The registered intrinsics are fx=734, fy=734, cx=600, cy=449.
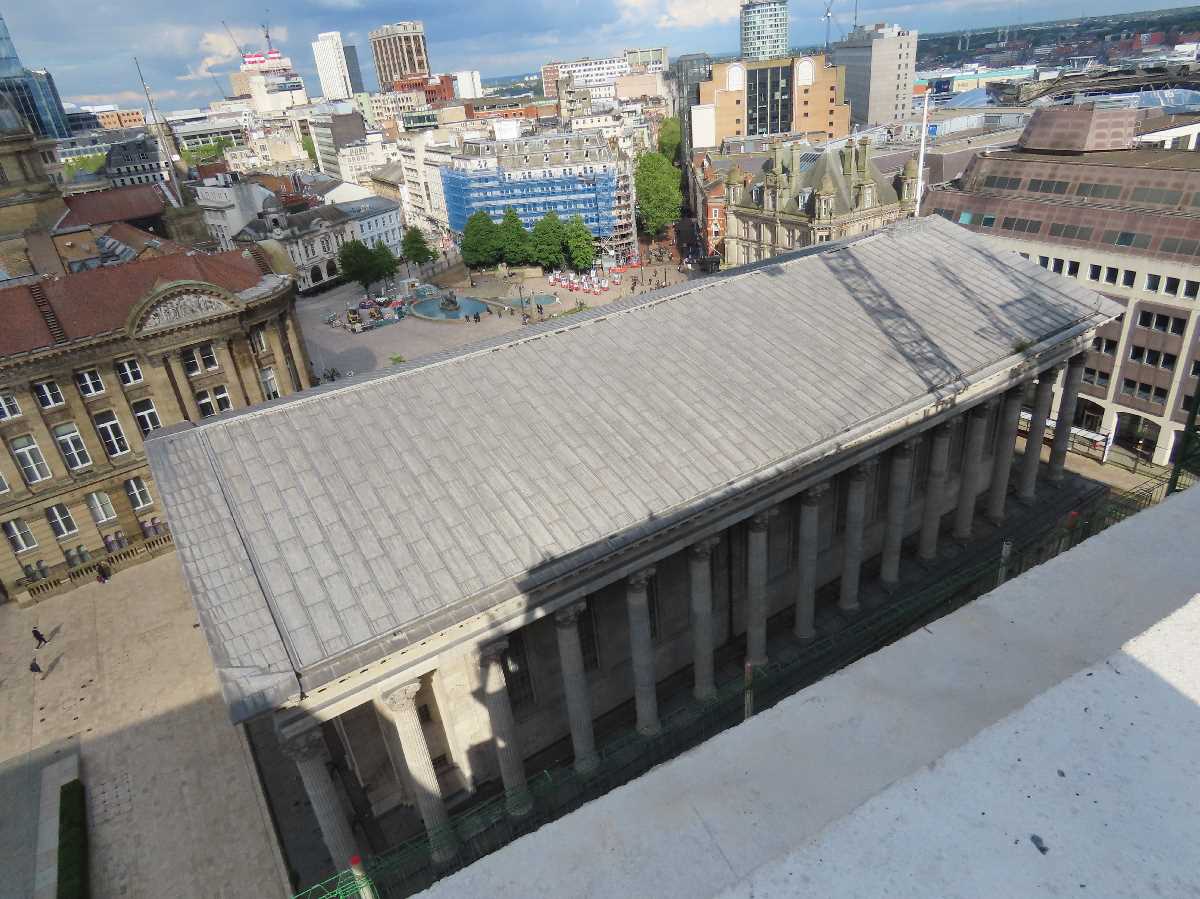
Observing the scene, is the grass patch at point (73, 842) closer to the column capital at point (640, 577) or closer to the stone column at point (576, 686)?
the stone column at point (576, 686)

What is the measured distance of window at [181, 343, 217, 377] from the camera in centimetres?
5562

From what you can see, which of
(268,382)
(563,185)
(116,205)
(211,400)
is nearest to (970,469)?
(268,382)

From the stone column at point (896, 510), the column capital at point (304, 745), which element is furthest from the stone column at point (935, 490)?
the column capital at point (304, 745)

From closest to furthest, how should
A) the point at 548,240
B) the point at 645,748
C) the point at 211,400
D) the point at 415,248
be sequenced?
the point at 645,748 → the point at 211,400 → the point at 548,240 → the point at 415,248

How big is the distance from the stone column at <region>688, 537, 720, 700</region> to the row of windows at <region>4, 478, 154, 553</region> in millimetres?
46261

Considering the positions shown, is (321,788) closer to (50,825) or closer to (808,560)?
(50,825)

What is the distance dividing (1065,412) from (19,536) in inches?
2849

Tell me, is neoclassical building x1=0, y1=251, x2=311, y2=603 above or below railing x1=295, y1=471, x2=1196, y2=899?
above

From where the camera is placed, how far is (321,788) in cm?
2572

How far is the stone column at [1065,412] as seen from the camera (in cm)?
4581

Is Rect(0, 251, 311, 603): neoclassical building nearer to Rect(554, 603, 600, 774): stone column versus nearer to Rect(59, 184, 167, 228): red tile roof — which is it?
Rect(554, 603, 600, 774): stone column

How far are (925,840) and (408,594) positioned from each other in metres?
20.7

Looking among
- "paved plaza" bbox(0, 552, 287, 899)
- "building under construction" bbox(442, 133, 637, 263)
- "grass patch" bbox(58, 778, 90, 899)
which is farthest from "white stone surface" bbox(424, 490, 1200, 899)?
"building under construction" bbox(442, 133, 637, 263)

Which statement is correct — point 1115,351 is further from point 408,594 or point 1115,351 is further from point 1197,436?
point 408,594
